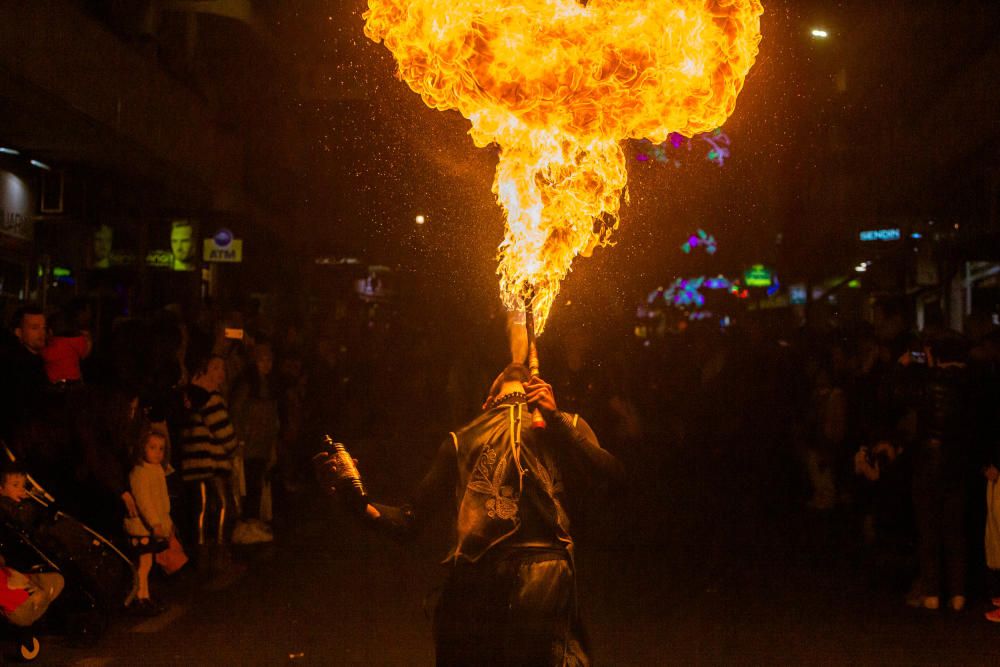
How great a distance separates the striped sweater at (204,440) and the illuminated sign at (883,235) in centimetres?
1373

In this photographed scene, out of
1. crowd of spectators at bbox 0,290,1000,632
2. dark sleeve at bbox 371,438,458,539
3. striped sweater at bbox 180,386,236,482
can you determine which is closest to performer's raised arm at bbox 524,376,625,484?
dark sleeve at bbox 371,438,458,539

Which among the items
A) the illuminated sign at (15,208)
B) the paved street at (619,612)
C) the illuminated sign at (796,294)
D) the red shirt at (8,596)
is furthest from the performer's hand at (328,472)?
the illuminated sign at (796,294)

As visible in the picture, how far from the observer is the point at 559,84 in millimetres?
5668

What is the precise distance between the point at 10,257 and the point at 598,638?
1012 cm

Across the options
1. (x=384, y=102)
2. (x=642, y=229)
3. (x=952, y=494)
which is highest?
(x=384, y=102)

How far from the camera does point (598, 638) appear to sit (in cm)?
761

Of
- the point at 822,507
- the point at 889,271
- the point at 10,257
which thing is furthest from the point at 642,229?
the point at 10,257

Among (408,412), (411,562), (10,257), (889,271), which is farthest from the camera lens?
(408,412)

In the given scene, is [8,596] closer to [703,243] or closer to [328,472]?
[328,472]

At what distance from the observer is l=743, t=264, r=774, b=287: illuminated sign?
118ft

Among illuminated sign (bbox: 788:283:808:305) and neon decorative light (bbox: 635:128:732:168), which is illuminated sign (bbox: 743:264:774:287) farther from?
neon decorative light (bbox: 635:128:732:168)

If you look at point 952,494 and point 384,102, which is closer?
point 952,494

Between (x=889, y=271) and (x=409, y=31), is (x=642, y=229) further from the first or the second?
(x=409, y=31)

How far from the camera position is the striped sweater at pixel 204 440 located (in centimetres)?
934
